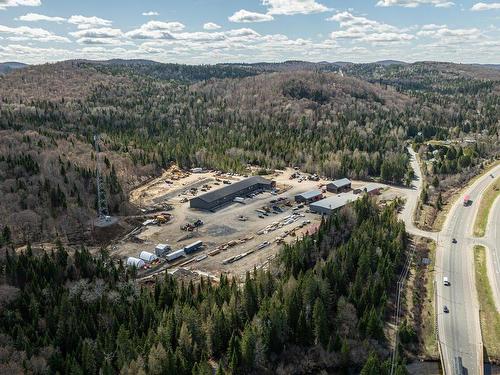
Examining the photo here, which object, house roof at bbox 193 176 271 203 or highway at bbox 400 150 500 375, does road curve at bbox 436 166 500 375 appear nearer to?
highway at bbox 400 150 500 375

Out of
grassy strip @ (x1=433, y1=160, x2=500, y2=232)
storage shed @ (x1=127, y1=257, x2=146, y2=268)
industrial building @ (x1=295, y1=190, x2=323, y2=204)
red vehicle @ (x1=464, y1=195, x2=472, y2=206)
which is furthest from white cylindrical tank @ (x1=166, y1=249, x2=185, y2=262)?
red vehicle @ (x1=464, y1=195, x2=472, y2=206)

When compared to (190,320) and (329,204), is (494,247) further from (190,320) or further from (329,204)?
(190,320)

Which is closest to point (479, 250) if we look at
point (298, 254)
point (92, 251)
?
point (298, 254)

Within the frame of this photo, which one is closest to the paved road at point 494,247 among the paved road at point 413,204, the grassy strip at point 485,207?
the grassy strip at point 485,207

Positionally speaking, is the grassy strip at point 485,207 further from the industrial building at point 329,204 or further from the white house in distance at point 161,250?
the white house in distance at point 161,250

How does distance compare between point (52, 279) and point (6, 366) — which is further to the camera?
point (52, 279)

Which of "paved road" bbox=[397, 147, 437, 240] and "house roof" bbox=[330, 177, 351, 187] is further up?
"house roof" bbox=[330, 177, 351, 187]

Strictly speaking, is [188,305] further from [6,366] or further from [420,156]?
[420,156]
